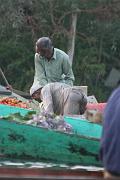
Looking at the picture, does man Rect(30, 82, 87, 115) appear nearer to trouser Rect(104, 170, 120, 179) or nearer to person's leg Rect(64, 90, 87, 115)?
person's leg Rect(64, 90, 87, 115)

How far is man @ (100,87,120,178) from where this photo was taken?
400 cm

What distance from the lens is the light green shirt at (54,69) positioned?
382 inches

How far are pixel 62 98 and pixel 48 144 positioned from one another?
4.23 ft

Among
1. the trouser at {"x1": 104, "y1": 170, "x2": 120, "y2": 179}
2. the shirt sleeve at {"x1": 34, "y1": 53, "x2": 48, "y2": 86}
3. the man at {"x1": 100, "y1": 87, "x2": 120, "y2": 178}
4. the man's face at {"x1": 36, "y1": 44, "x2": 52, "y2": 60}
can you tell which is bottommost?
the shirt sleeve at {"x1": 34, "y1": 53, "x2": 48, "y2": 86}

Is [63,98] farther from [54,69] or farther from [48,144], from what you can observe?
[48,144]

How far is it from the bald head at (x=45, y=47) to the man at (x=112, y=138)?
533 cm

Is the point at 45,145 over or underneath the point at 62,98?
underneath

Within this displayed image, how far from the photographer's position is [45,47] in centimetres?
943

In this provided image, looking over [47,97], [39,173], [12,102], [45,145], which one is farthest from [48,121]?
[39,173]

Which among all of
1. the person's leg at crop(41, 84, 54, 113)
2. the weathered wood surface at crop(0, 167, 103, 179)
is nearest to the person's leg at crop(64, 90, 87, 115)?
the person's leg at crop(41, 84, 54, 113)

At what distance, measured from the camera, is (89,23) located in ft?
74.7

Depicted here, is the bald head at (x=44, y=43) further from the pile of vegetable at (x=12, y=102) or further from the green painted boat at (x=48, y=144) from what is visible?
the green painted boat at (x=48, y=144)

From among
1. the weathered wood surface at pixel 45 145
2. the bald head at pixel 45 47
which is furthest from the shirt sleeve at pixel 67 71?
the weathered wood surface at pixel 45 145

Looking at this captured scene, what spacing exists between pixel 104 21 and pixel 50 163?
14.5 meters
